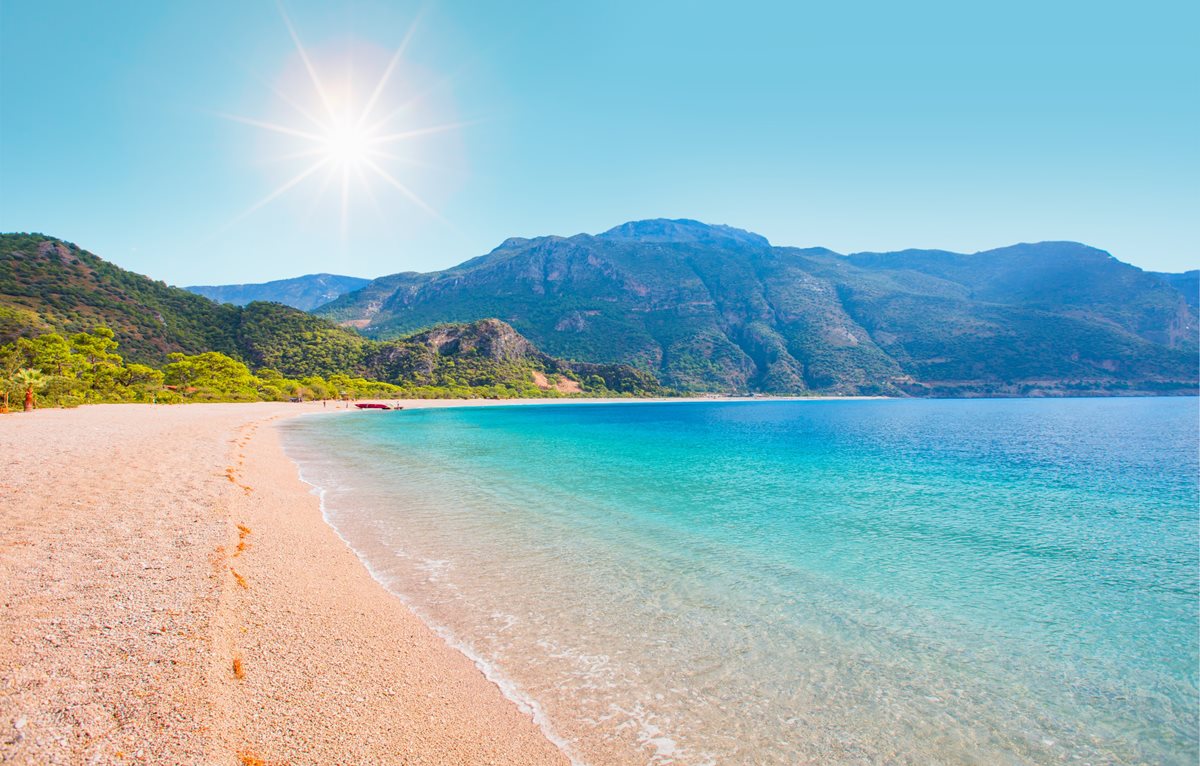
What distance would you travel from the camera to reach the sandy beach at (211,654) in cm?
433

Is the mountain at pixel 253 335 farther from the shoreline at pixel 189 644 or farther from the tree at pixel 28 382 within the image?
the shoreline at pixel 189 644

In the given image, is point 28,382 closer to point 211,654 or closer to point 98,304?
point 211,654

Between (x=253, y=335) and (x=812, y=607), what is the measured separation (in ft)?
413

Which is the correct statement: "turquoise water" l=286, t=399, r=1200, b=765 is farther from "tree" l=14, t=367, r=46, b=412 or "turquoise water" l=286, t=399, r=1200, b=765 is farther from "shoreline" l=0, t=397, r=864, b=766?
"tree" l=14, t=367, r=46, b=412

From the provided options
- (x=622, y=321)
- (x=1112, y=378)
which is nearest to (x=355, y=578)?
(x=622, y=321)

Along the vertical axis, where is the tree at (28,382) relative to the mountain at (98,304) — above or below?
below

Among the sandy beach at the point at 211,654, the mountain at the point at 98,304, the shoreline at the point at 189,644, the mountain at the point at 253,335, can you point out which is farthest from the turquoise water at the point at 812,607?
the mountain at the point at 98,304

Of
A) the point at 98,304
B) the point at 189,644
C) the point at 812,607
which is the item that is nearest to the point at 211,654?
the point at 189,644

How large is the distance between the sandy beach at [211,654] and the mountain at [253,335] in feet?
236

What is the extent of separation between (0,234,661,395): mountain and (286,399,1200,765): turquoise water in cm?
7531

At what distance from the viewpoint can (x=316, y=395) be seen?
92875 millimetres

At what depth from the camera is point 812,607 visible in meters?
9.38

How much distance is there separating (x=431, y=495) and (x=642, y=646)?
12.7 m

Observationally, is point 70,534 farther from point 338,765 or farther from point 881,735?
point 881,735
